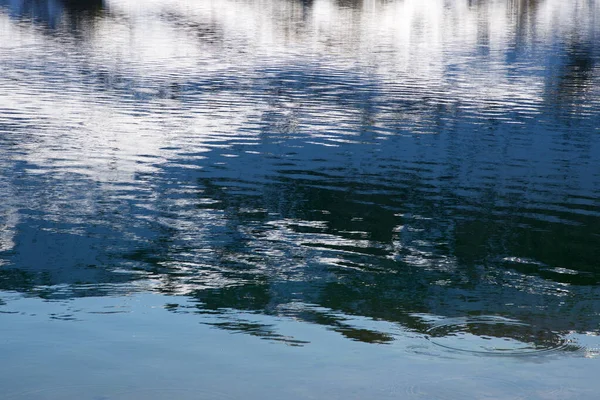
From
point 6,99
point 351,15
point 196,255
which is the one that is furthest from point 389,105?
point 351,15

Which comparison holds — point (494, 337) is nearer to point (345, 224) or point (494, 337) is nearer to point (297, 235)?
point (297, 235)

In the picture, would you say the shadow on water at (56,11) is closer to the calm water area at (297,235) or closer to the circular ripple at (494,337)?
the calm water area at (297,235)

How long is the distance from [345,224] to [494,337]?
771 centimetres

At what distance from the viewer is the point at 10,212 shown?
2208 cm

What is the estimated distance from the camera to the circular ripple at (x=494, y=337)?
44.4ft

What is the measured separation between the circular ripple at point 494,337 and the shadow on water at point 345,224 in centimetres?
6

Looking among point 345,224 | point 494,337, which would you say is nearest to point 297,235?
point 345,224

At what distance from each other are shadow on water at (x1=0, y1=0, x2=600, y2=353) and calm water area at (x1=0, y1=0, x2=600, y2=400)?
0.26 feet

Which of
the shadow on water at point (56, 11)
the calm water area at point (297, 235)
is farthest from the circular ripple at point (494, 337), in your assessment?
the shadow on water at point (56, 11)

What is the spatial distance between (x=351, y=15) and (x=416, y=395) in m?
98.6

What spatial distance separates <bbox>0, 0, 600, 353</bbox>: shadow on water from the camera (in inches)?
627

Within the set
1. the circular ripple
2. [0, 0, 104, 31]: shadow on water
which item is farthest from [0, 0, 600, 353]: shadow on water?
[0, 0, 104, 31]: shadow on water

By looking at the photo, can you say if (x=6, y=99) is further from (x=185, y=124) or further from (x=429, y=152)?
(x=429, y=152)

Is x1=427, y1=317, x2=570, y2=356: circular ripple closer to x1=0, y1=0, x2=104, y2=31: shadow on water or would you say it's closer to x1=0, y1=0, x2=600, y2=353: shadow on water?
x1=0, y1=0, x2=600, y2=353: shadow on water
